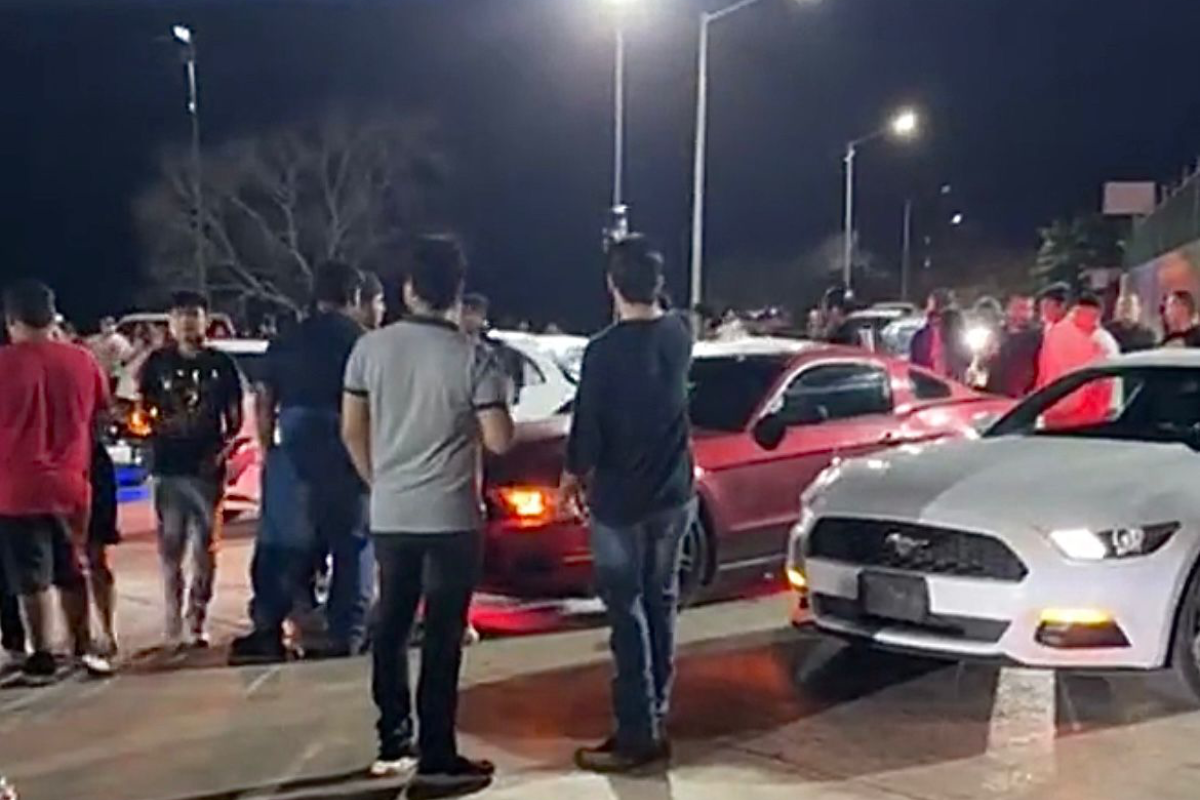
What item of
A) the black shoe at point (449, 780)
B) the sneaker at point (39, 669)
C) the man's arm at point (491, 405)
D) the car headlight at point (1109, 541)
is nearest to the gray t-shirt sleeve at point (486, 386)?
the man's arm at point (491, 405)

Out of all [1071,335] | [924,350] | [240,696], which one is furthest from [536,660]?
[924,350]

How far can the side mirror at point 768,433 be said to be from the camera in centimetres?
972

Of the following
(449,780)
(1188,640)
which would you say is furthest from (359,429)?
(1188,640)

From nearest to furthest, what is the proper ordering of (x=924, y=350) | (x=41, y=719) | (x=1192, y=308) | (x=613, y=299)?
(x=613, y=299)
(x=41, y=719)
(x=1192, y=308)
(x=924, y=350)

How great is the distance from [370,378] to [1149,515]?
315 cm

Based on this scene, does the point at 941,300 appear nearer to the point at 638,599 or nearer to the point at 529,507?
the point at 529,507

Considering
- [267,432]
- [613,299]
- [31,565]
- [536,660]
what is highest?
[613,299]

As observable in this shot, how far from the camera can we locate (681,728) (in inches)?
281

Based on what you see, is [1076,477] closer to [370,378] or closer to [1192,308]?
[370,378]

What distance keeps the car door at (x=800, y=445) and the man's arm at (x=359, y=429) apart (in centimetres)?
346

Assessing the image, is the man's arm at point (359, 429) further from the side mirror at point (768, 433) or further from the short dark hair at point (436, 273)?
the side mirror at point (768, 433)

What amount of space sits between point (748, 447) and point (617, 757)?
3478mm

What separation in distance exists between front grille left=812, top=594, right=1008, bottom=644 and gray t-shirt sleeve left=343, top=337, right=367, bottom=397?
7.92 ft

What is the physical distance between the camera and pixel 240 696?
7.72m
